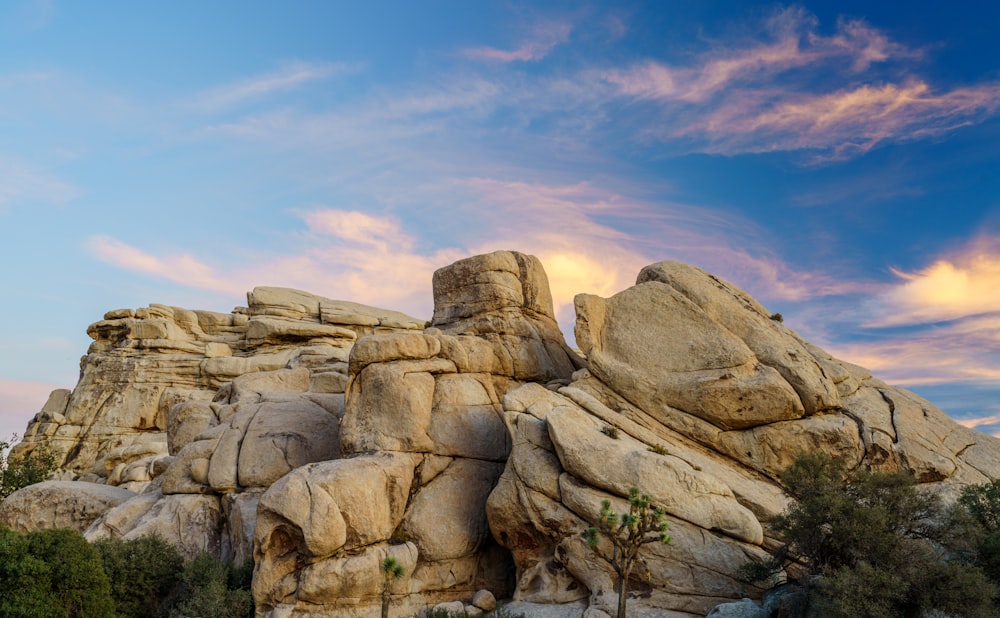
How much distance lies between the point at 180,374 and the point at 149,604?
49010 millimetres

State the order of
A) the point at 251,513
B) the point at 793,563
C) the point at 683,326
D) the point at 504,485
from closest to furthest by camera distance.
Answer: the point at 793,563 → the point at 504,485 → the point at 251,513 → the point at 683,326

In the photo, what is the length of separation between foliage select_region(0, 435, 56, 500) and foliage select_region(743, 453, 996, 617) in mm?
56892

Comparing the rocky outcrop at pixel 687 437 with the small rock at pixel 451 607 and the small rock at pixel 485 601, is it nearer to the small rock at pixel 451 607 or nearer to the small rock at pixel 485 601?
the small rock at pixel 485 601

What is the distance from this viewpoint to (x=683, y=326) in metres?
36.9

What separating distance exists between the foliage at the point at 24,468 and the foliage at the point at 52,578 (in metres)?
34.0

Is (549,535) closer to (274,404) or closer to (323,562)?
(323,562)

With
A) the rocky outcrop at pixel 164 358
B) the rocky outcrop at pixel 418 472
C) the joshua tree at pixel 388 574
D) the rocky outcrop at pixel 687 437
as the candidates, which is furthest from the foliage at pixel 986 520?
the rocky outcrop at pixel 164 358

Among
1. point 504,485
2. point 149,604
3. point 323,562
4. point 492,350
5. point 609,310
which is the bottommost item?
point 149,604

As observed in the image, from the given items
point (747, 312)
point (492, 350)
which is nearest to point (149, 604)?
point (492, 350)

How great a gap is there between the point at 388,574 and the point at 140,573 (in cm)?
1108

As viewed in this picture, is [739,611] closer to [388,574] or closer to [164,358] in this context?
[388,574]

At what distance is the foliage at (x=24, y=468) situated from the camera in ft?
202

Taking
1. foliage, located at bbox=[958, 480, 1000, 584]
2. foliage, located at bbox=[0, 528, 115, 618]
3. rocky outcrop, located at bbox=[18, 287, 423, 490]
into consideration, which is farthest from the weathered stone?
foliage, located at bbox=[958, 480, 1000, 584]

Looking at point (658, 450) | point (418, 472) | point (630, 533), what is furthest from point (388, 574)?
point (658, 450)
